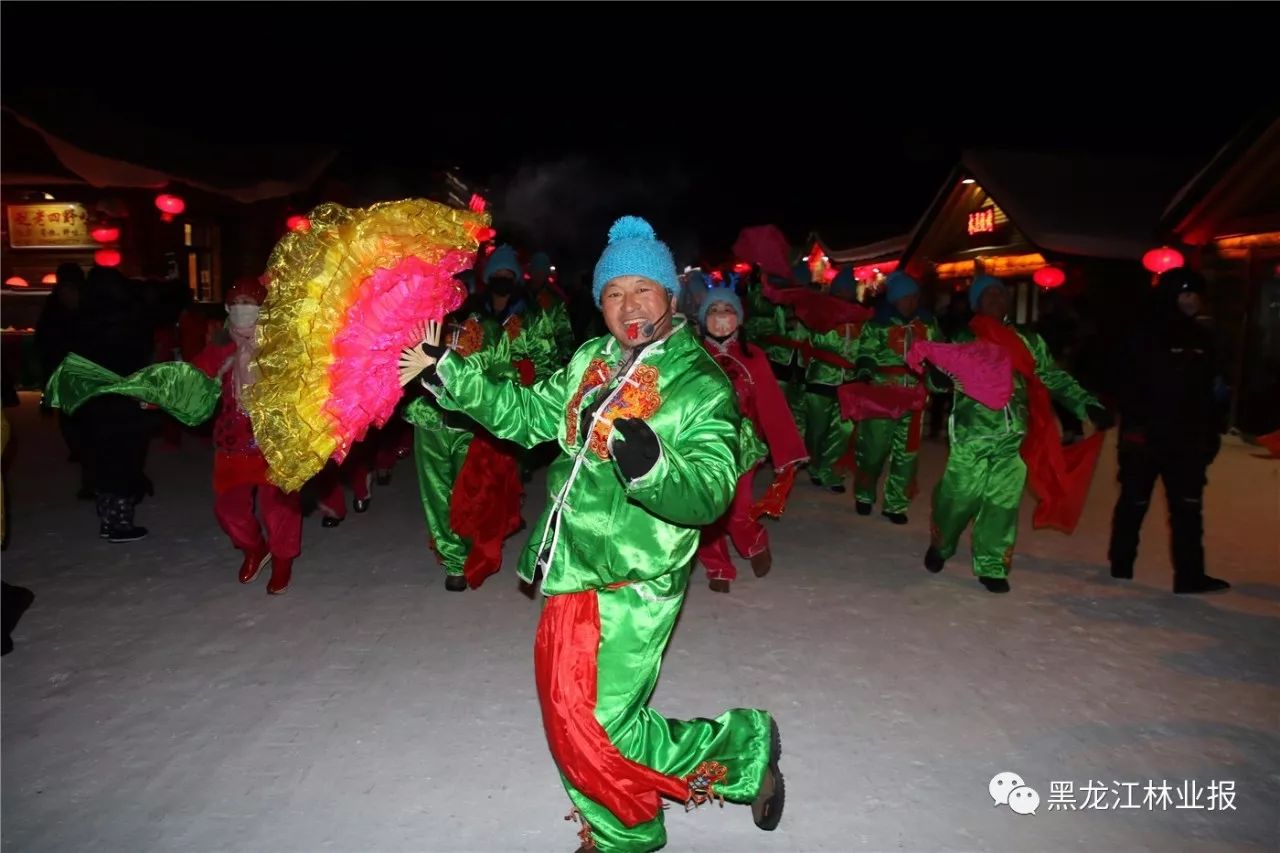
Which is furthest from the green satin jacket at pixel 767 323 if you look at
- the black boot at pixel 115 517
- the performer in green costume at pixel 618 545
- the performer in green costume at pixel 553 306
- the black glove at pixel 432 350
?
the black glove at pixel 432 350

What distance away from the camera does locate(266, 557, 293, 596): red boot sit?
5.53 meters

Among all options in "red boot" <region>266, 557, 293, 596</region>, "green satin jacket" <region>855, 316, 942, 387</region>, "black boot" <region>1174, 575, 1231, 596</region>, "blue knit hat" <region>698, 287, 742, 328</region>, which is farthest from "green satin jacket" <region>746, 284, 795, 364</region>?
"red boot" <region>266, 557, 293, 596</region>

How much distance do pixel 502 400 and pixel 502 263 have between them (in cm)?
394

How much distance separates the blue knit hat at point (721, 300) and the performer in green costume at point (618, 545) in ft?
10.0

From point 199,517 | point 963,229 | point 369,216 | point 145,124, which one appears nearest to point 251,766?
point 369,216

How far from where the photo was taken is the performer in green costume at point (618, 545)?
2594mm

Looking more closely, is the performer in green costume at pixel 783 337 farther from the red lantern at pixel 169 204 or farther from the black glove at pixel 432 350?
the red lantern at pixel 169 204

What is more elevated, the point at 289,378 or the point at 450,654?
the point at 289,378

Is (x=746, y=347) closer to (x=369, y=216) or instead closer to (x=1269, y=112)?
(x=369, y=216)

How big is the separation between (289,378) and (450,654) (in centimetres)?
233

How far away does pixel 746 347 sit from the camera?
602cm

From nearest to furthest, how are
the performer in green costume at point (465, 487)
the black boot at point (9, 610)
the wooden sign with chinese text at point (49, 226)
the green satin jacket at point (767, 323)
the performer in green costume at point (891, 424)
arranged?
the black boot at point (9, 610), the performer in green costume at point (465, 487), the performer in green costume at point (891, 424), the green satin jacket at point (767, 323), the wooden sign with chinese text at point (49, 226)

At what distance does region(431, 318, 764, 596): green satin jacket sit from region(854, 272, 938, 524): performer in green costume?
5.22 meters

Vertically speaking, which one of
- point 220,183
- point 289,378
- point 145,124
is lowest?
point 289,378
